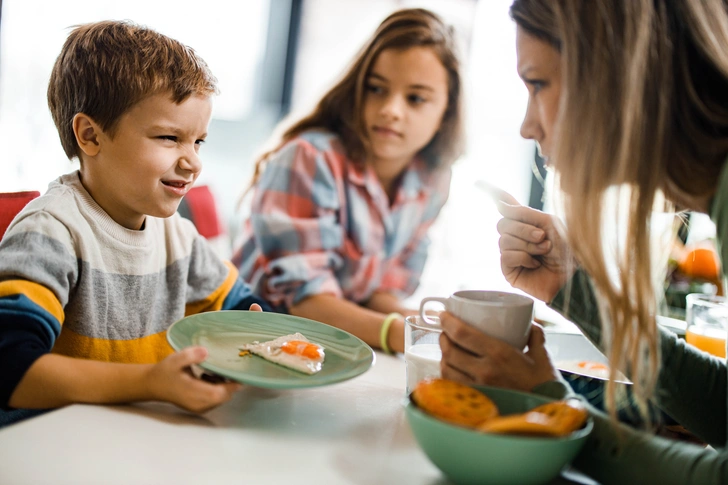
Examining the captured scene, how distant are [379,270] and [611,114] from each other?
111 centimetres

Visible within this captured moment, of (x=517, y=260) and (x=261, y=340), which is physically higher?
(x=517, y=260)

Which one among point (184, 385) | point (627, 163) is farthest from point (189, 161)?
point (627, 163)

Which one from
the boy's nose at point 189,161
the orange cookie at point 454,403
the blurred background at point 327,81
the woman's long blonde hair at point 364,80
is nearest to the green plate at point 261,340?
the orange cookie at point 454,403

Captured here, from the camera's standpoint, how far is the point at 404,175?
185 cm

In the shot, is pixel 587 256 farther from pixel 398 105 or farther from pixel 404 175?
pixel 404 175

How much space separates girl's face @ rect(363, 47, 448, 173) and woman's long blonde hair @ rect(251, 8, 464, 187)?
2 centimetres

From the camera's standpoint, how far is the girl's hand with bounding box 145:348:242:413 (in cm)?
71

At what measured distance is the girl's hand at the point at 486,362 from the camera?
0.74 meters

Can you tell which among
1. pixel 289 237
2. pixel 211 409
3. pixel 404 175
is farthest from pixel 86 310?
pixel 404 175

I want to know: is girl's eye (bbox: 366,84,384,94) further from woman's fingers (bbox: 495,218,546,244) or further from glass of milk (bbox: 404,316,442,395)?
glass of milk (bbox: 404,316,442,395)

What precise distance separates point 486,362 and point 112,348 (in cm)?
60

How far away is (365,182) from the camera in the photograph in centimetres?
170

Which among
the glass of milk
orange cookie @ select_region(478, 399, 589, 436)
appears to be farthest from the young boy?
orange cookie @ select_region(478, 399, 589, 436)

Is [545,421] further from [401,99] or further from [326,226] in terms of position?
[401,99]
